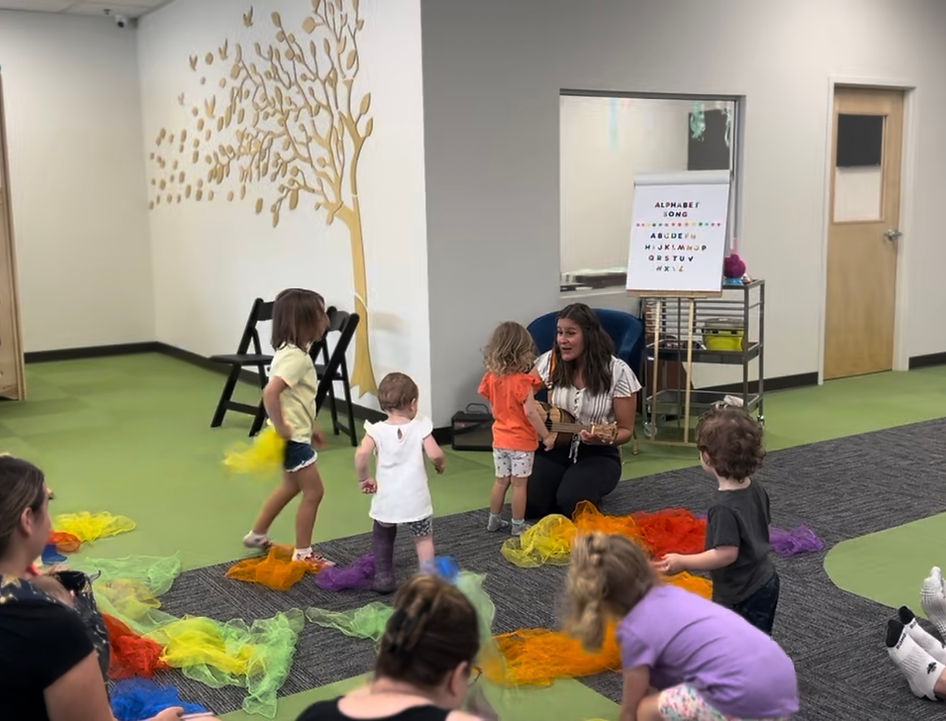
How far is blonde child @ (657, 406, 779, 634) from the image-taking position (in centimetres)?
264

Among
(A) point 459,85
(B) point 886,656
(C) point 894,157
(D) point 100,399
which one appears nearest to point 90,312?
(D) point 100,399

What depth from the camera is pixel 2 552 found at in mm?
1808

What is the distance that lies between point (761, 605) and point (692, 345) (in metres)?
3.63

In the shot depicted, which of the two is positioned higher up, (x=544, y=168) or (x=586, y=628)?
(x=544, y=168)

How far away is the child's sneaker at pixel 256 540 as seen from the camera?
13.9ft

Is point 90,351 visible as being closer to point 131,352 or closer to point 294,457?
point 131,352

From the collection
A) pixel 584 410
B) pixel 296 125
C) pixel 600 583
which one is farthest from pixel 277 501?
pixel 296 125

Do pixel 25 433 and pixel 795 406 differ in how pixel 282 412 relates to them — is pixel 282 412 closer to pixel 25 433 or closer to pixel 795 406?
pixel 25 433

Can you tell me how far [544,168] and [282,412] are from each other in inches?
120

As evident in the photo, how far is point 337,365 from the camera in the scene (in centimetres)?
631

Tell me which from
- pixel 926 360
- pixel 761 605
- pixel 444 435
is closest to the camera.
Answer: pixel 761 605

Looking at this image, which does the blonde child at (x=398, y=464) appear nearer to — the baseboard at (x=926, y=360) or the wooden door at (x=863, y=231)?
the wooden door at (x=863, y=231)

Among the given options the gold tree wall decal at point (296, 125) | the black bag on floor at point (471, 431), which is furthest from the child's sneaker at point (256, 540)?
the gold tree wall decal at point (296, 125)

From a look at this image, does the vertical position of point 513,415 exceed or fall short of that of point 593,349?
it falls short
